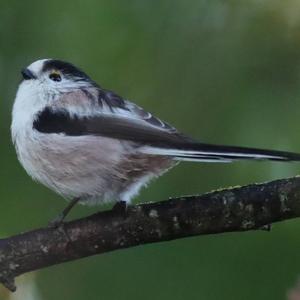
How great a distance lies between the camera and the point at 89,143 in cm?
182

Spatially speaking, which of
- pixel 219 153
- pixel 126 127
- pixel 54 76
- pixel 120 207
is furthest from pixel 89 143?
pixel 219 153

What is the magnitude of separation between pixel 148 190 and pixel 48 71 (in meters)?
0.59

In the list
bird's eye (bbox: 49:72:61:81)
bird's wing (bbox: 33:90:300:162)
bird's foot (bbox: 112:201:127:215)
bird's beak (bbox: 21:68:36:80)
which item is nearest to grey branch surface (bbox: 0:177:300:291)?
bird's foot (bbox: 112:201:127:215)

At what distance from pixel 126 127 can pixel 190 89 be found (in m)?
0.34

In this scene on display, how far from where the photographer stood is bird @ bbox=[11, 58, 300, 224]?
1737 mm

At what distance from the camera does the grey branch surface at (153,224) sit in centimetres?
142

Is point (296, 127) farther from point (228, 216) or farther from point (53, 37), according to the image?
point (53, 37)

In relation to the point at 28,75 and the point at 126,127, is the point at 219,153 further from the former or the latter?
the point at 28,75

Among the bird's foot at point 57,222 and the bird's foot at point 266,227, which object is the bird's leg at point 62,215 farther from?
the bird's foot at point 266,227

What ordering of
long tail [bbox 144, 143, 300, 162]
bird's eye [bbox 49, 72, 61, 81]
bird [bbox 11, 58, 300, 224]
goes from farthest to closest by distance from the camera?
bird's eye [bbox 49, 72, 61, 81] → bird [bbox 11, 58, 300, 224] → long tail [bbox 144, 143, 300, 162]

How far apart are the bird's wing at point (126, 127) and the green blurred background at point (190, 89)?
50 mm

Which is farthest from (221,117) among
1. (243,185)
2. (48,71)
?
(48,71)

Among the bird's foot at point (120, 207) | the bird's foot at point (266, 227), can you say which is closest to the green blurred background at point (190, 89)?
the bird's foot at point (266, 227)

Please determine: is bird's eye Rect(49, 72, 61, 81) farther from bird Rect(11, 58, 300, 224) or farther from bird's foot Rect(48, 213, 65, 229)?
bird's foot Rect(48, 213, 65, 229)
